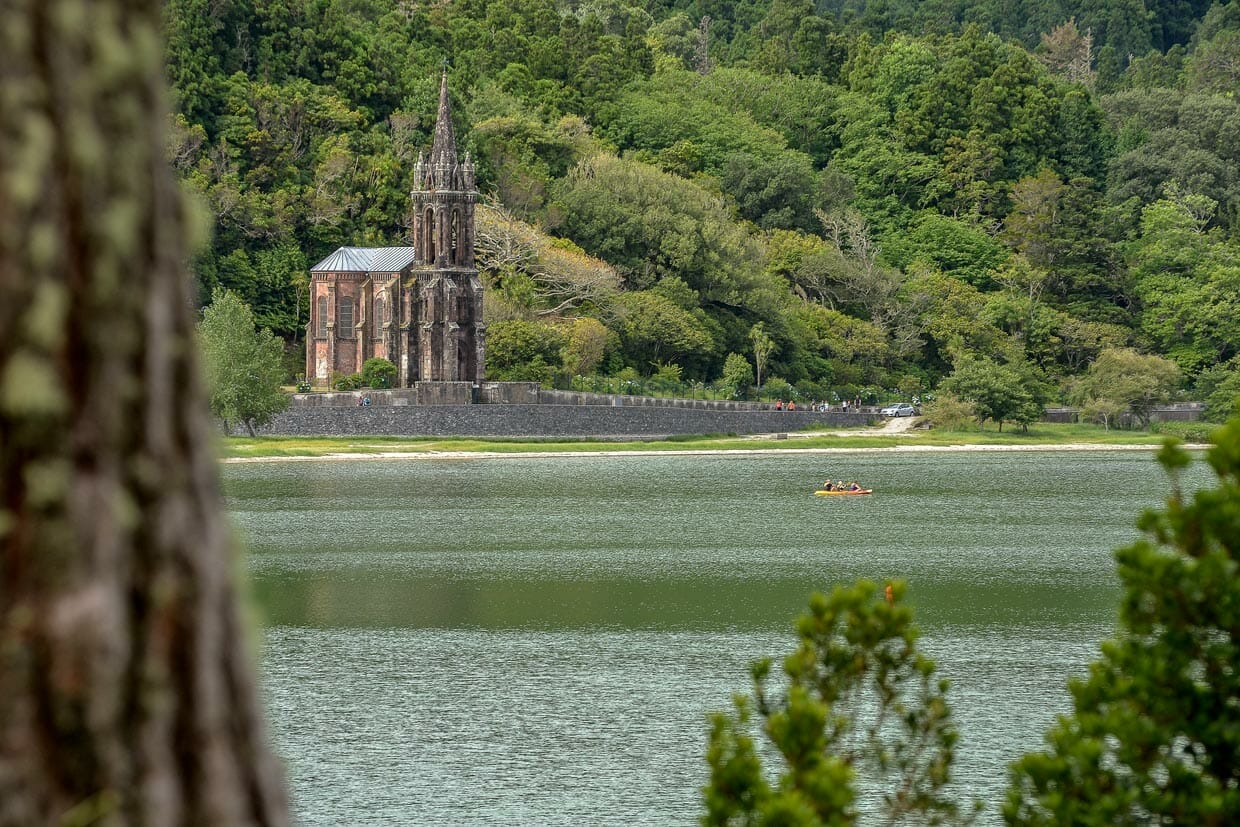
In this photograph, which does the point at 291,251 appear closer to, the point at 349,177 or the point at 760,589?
the point at 349,177

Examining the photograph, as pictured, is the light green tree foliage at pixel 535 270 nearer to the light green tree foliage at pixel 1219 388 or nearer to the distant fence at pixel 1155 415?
the distant fence at pixel 1155 415

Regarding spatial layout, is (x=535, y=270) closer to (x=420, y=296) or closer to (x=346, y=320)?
(x=420, y=296)

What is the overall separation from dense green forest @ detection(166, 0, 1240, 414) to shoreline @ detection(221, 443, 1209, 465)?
426 centimetres

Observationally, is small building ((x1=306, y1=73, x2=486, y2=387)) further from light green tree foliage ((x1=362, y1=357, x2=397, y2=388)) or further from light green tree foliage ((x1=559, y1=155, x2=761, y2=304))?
light green tree foliage ((x1=559, y1=155, x2=761, y2=304))

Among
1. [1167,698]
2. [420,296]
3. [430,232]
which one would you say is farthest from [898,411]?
[1167,698]

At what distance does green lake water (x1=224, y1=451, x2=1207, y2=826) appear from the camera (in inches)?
1122

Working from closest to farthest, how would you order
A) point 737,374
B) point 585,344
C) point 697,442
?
point 585,344 → point 697,442 → point 737,374

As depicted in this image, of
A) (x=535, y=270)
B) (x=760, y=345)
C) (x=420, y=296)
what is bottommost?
(x=760, y=345)

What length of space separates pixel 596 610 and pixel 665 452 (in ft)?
179

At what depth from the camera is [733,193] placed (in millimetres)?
132875

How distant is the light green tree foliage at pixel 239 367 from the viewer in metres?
87.7

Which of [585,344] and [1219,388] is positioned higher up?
[585,344]

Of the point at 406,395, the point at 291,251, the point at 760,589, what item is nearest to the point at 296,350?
the point at 291,251

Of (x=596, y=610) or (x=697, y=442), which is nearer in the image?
(x=596, y=610)
